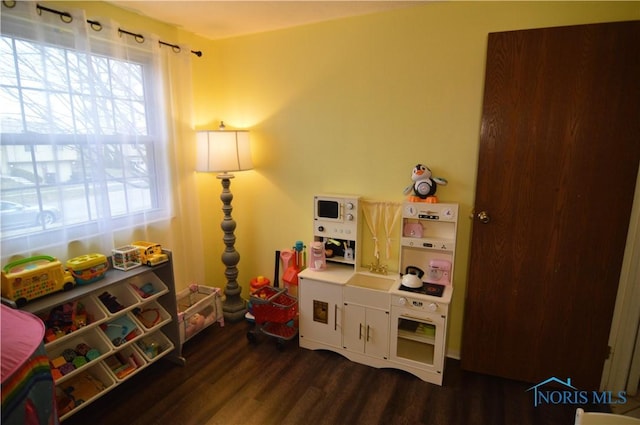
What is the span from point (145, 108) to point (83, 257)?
3.45ft

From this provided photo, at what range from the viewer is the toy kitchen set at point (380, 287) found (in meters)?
2.19

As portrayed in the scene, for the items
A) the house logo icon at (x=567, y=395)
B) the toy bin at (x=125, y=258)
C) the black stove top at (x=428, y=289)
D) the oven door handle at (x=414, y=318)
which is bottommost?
the house logo icon at (x=567, y=395)

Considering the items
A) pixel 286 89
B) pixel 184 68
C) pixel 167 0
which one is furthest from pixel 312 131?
pixel 167 0

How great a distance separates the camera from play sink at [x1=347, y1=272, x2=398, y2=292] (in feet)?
7.94

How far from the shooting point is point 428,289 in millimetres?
2223

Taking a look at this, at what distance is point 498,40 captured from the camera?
1.95 m

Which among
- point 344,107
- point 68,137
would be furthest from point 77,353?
point 344,107

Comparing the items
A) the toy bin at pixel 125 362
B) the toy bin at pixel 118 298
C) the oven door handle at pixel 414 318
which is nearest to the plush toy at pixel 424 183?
the oven door handle at pixel 414 318

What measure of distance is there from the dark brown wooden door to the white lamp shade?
1.68 m

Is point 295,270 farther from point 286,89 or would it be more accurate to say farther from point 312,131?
point 286,89

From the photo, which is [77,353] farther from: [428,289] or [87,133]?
[428,289]

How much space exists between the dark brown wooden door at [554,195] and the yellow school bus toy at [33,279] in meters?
2.29

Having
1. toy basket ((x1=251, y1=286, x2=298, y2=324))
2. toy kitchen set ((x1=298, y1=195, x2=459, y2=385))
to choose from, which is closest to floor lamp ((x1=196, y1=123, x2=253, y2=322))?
toy basket ((x1=251, y1=286, x2=298, y2=324))

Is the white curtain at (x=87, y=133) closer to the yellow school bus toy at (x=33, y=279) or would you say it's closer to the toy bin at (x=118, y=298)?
the yellow school bus toy at (x=33, y=279)
